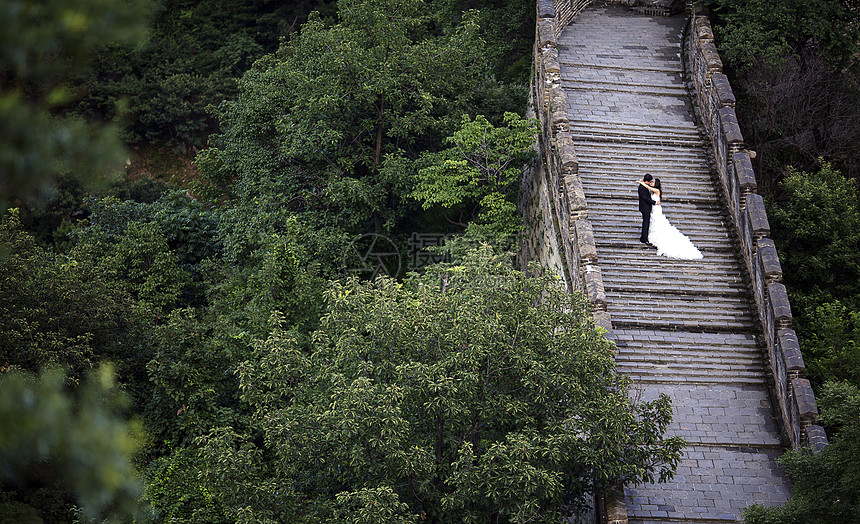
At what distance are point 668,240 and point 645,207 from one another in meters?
1.00

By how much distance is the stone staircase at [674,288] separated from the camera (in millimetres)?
18391

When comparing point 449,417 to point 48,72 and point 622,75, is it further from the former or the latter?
point 622,75

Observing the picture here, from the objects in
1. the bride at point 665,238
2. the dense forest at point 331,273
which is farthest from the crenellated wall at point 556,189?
the bride at point 665,238

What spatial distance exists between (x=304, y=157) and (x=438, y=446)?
530 inches

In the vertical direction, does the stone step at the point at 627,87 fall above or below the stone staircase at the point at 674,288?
above

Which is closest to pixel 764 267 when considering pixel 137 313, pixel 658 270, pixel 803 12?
pixel 658 270

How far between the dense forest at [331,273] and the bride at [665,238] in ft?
11.6

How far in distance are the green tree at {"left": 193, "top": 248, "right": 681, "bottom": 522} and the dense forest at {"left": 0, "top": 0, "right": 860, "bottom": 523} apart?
2.3 inches

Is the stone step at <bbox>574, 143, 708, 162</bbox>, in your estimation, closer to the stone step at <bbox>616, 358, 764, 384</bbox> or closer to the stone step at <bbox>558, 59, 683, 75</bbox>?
the stone step at <bbox>558, 59, 683, 75</bbox>

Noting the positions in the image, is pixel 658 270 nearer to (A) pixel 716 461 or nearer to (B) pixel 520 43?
(A) pixel 716 461

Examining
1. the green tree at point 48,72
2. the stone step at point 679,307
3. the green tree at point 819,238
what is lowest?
the green tree at point 819,238

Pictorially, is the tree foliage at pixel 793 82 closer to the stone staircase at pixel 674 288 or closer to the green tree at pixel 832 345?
the stone staircase at pixel 674 288

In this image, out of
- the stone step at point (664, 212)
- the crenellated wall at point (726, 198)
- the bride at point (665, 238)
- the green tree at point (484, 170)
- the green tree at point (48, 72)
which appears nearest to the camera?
the green tree at point (48, 72)

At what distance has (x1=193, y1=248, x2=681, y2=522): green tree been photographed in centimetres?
1509
